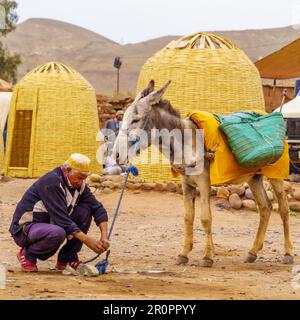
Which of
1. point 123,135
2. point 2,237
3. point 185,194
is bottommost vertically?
point 2,237

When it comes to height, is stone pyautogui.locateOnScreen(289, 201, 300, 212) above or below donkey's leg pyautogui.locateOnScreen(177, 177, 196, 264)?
below

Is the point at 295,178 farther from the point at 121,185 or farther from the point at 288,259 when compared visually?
the point at 288,259

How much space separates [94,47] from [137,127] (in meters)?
106

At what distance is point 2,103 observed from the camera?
22109mm

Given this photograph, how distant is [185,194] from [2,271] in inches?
90.2

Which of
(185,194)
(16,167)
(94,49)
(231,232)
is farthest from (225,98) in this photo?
(94,49)

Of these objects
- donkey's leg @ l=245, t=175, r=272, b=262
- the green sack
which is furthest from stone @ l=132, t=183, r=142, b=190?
the green sack

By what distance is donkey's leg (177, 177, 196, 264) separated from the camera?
9.12 meters

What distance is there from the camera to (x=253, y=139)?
906cm

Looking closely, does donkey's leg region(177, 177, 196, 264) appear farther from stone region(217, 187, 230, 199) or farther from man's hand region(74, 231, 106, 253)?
stone region(217, 187, 230, 199)

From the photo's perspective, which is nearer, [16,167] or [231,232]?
[231,232]

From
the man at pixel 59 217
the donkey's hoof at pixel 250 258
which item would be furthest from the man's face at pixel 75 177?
the donkey's hoof at pixel 250 258

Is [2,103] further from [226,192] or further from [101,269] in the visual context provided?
[101,269]

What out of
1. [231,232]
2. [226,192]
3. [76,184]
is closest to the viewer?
[76,184]
